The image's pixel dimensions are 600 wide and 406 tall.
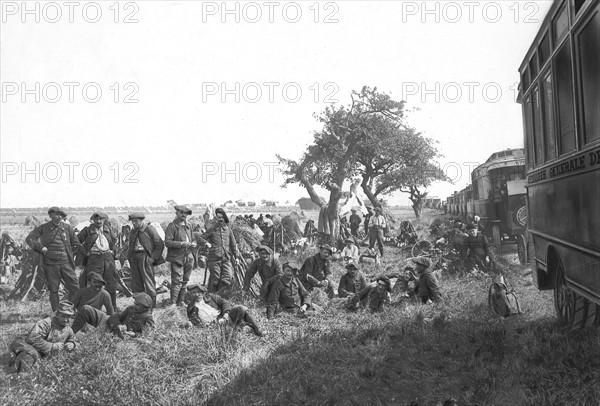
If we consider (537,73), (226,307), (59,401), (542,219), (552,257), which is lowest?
(59,401)

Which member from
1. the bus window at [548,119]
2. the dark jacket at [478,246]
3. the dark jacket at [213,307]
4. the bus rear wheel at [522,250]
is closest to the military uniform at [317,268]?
the dark jacket at [213,307]

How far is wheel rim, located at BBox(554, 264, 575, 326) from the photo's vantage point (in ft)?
17.3

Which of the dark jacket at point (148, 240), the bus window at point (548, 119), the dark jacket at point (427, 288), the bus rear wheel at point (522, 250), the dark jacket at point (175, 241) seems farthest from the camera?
the bus rear wheel at point (522, 250)

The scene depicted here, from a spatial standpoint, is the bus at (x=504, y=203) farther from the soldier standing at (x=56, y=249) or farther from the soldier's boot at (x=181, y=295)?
the soldier standing at (x=56, y=249)

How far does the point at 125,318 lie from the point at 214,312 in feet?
3.79

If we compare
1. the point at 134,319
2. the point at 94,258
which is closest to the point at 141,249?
the point at 94,258

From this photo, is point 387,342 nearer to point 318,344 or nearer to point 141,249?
point 318,344

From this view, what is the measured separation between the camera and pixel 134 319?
6.65m

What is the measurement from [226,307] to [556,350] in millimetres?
3912

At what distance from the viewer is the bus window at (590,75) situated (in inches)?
142

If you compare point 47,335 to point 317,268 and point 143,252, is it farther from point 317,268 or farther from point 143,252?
point 317,268

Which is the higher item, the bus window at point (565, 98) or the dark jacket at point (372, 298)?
the bus window at point (565, 98)

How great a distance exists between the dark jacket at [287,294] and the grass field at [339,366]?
887 mm

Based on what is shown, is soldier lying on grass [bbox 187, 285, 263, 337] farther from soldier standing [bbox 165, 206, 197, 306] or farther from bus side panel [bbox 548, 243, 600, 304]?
bus side panel [bbox 548, 243, 600, 304]
